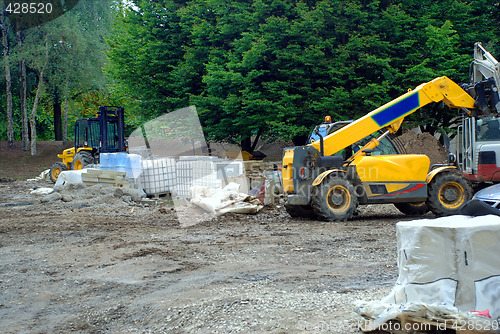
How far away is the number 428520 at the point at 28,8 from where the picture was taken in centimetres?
3238

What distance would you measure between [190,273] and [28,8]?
32.2 m

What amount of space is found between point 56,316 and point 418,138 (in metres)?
17.4

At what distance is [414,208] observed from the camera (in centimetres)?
1182

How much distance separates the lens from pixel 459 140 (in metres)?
12.8

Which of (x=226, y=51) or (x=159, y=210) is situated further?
(x=226, y=51)

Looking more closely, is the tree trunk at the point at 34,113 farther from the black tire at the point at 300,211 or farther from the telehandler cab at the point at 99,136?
the black tire at the point at 300,211

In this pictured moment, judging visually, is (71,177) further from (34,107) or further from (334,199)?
(34,107)

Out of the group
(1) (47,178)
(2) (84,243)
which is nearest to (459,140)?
(2) (84,243)

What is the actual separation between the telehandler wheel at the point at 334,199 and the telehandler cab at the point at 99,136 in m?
12.4

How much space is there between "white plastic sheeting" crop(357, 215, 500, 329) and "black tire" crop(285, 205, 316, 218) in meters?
7.48

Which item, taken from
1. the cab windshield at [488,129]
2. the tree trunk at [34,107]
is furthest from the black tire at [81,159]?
the cab windshield at [488,129]

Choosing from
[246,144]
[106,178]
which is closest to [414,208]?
[106,178]

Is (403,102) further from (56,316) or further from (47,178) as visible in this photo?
(47,178)

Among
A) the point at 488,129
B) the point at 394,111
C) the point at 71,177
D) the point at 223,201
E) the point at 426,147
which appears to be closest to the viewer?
the point at 394,111
